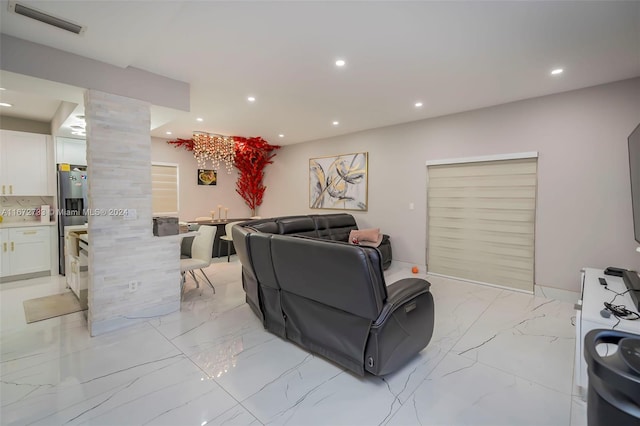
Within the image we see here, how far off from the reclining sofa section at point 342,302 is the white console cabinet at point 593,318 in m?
0.96

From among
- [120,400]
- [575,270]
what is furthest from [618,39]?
[120,400]

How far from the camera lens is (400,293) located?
81.4 inches

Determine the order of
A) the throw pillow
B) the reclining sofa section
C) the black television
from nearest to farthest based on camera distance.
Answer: the reclining sofa section
the black television
the throw pillow

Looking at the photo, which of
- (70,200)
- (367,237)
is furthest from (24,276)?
(367,237)

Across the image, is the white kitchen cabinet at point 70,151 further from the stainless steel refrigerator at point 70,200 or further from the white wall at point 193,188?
the white wall at point 193,188

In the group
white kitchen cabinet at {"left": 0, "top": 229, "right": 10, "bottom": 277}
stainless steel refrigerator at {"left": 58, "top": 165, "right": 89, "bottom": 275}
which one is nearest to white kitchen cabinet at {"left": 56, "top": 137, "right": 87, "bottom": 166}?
stainless steel refrigerator at {"left": 58, "top": 165, "right": 89, "bottom": 275}

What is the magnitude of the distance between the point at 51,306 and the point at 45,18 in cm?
313

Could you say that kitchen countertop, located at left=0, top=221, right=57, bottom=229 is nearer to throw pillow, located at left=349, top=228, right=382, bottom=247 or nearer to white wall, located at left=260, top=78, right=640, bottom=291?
throw pillow, located at left=349, top=228, right=382, bottom=247

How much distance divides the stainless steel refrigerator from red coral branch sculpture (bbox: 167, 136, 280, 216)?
221cm

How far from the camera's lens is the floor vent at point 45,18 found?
76.1 inches

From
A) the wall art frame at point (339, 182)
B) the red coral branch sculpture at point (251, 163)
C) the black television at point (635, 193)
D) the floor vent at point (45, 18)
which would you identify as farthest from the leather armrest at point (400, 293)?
the red coral branch sculpture at point (251, 163)

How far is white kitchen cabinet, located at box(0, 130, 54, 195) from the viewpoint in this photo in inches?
171

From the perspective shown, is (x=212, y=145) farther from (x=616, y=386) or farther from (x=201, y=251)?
(x=616, y=386)

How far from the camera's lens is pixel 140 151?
3.01 metres
